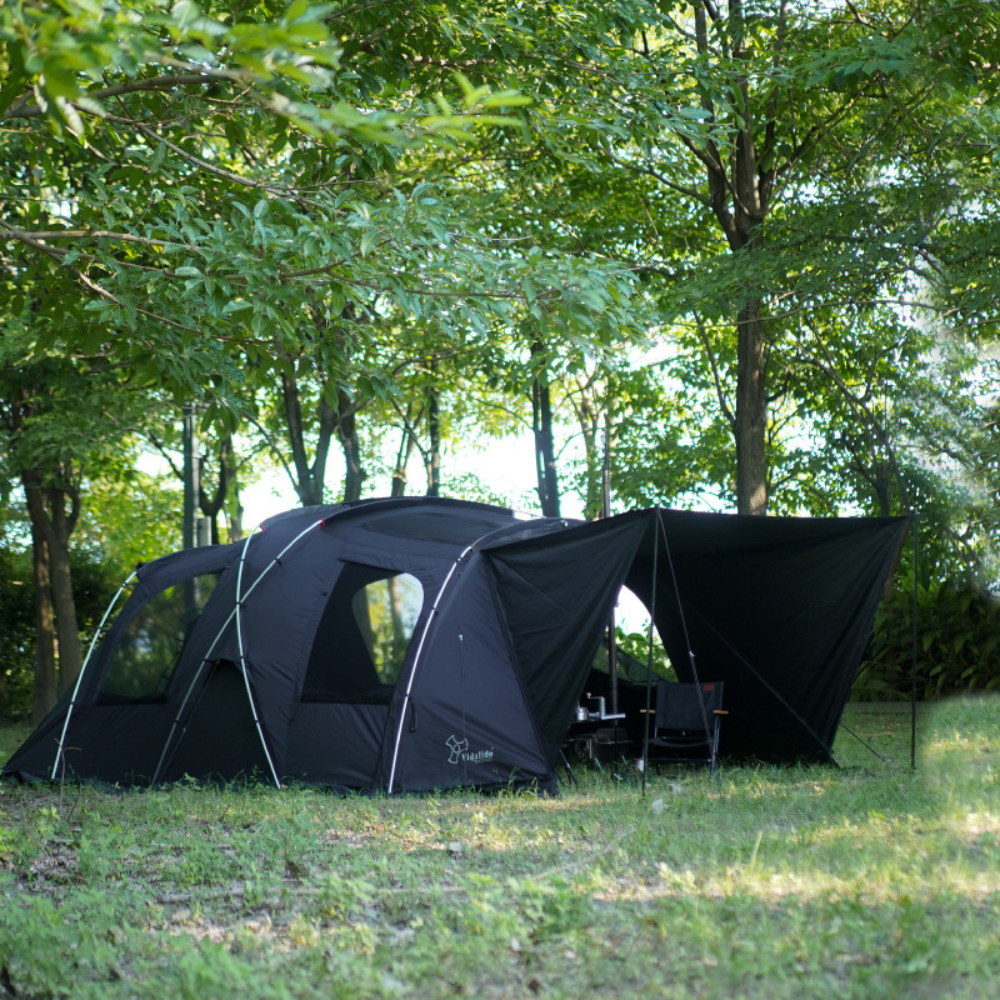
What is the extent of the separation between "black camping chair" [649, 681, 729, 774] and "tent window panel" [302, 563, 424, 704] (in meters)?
2.17

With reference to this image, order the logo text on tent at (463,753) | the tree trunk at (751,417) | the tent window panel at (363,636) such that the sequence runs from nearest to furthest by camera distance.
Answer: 1. the logo text on tent at (463,753)
2. the tent window panel at (363,636)
3. the tree trunk at (751,417)

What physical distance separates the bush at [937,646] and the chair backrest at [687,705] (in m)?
4.70

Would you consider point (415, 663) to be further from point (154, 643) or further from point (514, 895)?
point (514, 895)

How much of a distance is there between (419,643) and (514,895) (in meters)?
3.60

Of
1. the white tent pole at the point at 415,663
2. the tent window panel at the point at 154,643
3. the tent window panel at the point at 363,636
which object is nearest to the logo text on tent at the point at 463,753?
the white tent pole at the point at 415,663

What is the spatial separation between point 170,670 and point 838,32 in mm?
8588

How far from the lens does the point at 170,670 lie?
328 inches

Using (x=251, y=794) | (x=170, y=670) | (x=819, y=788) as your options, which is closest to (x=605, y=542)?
(x=819, y=788)

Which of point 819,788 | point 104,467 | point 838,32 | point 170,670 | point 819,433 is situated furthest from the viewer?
point 819,433

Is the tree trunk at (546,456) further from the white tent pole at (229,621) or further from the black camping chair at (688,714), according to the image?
the white tent pole at (229,621)

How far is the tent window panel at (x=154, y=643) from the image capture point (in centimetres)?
840

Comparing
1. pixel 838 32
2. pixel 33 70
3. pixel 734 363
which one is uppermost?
pixel 838 32

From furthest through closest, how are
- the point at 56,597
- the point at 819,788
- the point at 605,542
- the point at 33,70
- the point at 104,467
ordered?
1. the point at 104,467
2. the point at 56,597
3. the point at 605,542
4. the point at 819,788
5. the point at 33,70

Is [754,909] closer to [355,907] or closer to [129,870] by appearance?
[355,907]
